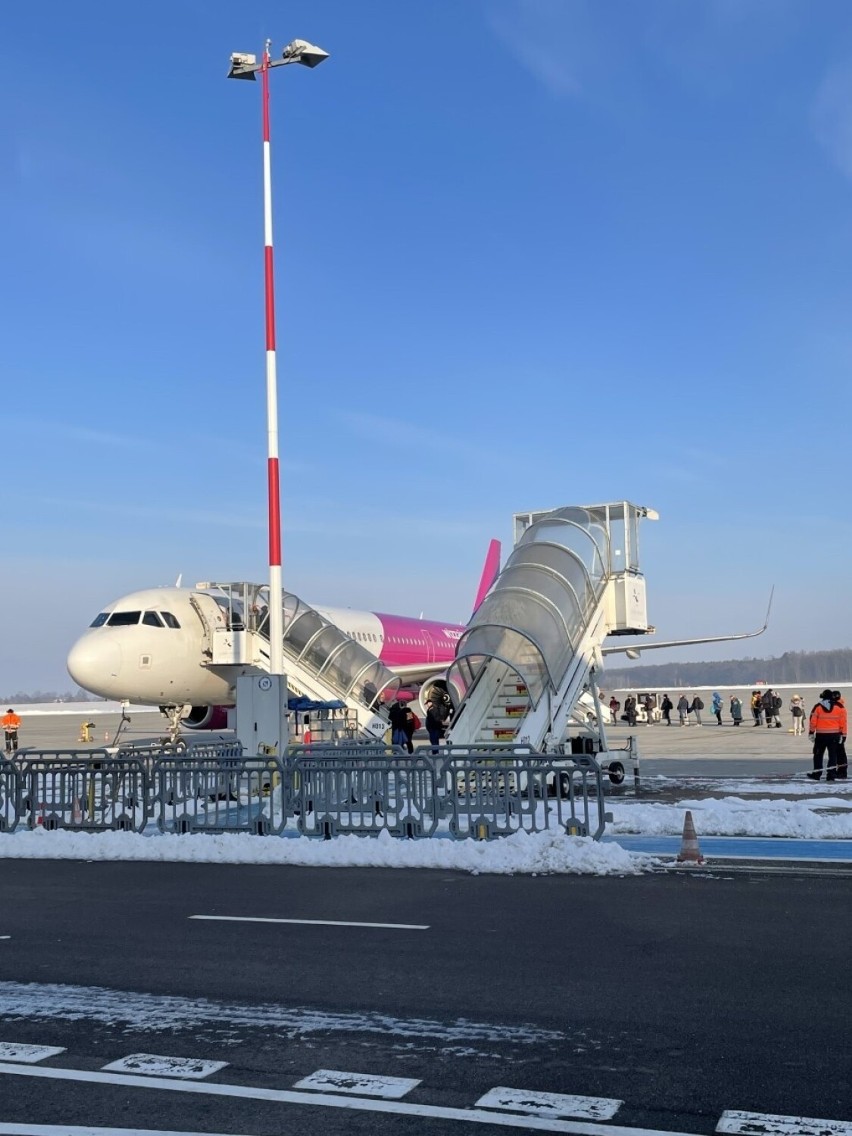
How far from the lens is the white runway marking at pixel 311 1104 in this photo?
426 centimetres

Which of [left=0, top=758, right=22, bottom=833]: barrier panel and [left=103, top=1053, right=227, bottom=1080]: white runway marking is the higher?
[left=0, top=758, right=22, bottom=833]: barrier panel

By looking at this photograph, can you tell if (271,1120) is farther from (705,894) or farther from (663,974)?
(705,894)

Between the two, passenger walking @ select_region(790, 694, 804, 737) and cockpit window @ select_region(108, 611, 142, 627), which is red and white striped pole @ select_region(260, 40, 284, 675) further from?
passenger walking @ select_region(790, 694, 804, 737)

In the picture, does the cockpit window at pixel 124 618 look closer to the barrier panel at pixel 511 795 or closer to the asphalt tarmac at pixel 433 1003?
the barrier panel at pixel 511 795

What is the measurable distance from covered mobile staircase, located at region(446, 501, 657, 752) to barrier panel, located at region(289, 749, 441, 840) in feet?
13.5

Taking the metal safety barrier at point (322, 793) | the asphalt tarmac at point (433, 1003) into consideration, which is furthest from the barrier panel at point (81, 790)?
the asphalt tarmac at point (433, 1003)

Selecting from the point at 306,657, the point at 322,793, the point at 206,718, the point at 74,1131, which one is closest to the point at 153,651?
the point at 306,657

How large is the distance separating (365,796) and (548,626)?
6.56m

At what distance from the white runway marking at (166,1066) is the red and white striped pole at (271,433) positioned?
12.4 metres

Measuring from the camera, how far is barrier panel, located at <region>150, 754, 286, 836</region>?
45.4ft

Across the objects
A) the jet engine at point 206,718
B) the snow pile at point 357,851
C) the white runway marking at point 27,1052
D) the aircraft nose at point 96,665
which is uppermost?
the aircraft nose at point 96,665

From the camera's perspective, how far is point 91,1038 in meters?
5.56

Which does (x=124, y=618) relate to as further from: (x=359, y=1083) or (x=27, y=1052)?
(x=359, y=1083)

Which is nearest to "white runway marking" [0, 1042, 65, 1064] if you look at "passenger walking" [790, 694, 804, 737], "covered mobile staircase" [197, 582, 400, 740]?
"covered mobile staircase" [197, 582, 400, 740]
